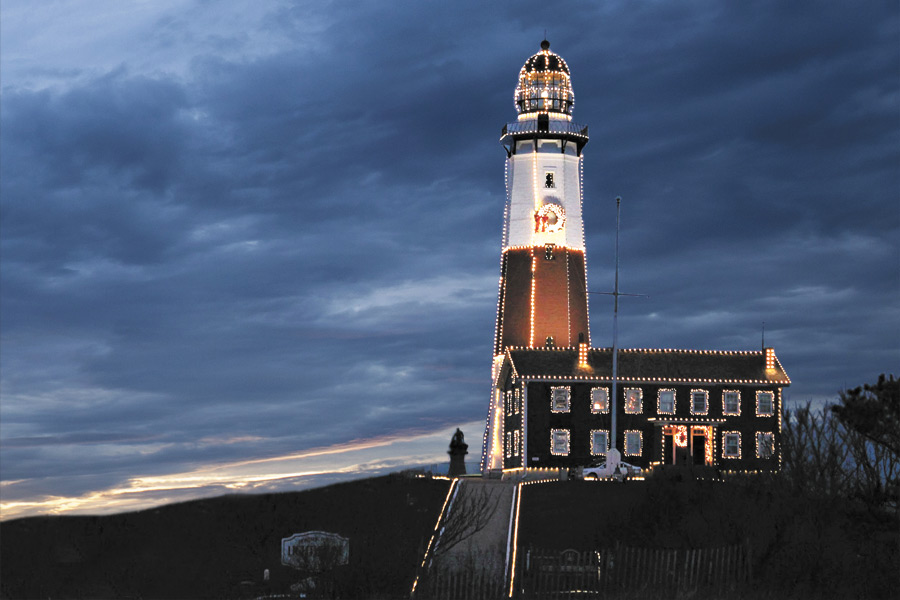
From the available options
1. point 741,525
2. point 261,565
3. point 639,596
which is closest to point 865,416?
point 741,525

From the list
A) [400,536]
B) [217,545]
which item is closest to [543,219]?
[217,545]

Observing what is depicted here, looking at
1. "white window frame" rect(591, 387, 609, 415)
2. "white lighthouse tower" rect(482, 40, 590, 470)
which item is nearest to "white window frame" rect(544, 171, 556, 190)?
"white lighthouse tower" rect(482, 40, 590, 470)

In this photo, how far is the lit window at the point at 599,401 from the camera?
72.9 m

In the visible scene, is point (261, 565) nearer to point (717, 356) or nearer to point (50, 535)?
point (50, 535)

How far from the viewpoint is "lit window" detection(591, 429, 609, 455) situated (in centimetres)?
7250

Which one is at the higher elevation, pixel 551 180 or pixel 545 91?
pixel 545 91

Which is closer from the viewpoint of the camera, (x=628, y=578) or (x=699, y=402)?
(x=628, y=578)

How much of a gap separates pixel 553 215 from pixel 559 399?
40.3 ft

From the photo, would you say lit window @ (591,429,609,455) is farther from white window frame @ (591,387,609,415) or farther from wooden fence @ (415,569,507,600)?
wooden fence @ (415,569,507,600)

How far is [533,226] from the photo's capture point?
261 feet

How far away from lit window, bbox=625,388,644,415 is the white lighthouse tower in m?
4.96

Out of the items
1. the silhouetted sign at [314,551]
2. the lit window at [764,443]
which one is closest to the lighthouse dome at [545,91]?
the lit window at [764,443]

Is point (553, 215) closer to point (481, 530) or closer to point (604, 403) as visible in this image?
point (604, 403)

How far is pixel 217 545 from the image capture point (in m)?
50.8
